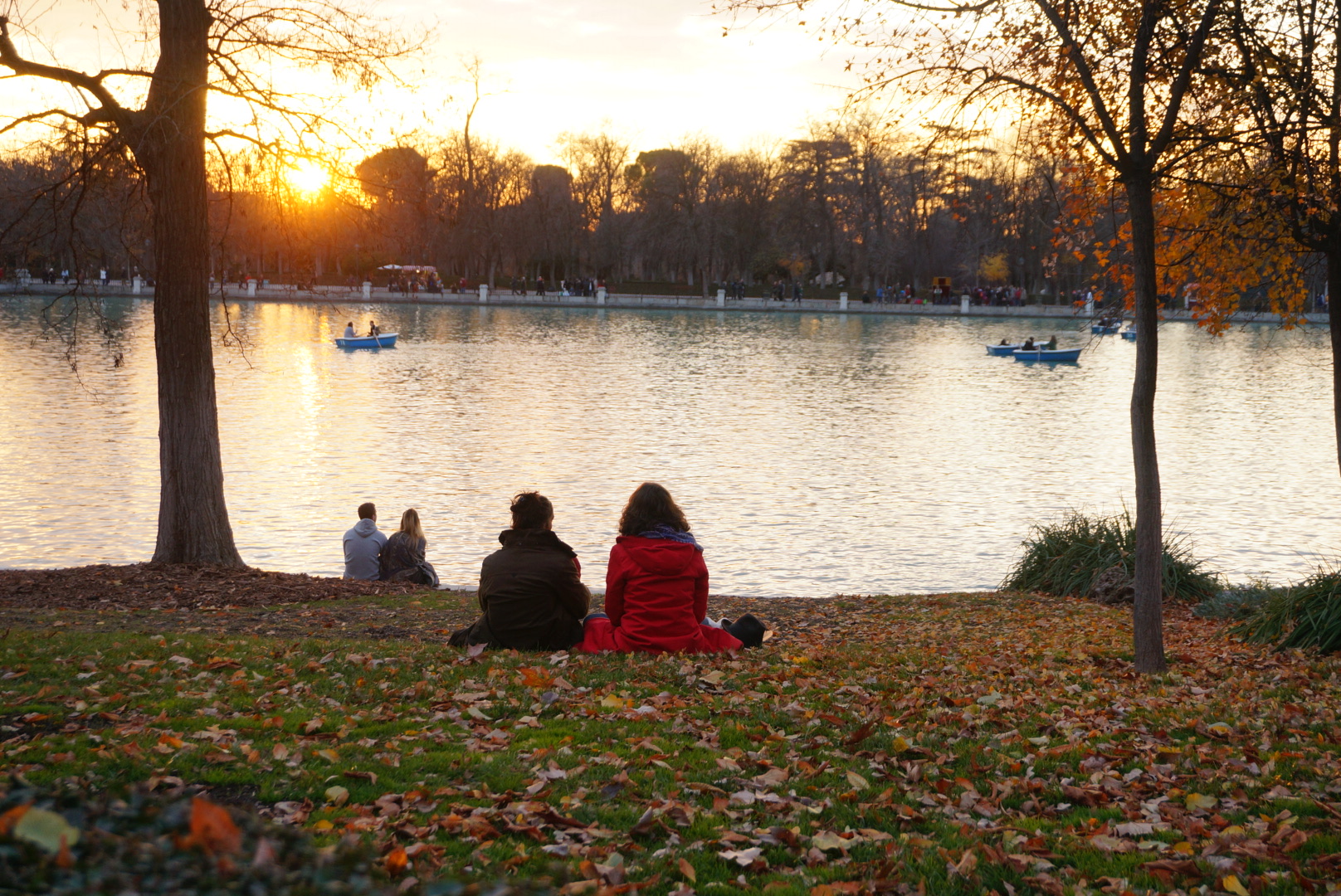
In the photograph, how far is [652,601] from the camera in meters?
7.67

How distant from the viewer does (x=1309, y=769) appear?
17.6 ft

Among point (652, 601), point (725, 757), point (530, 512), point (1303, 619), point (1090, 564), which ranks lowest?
point (1090, 564)

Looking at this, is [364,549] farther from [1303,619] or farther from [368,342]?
[368,342]

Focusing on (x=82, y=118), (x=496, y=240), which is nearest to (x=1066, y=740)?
(x=82, y=118)

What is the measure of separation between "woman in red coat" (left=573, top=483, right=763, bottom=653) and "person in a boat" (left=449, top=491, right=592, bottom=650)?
21 cm

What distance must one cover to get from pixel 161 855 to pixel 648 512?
5.79 metres

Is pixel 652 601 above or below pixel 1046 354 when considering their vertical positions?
below

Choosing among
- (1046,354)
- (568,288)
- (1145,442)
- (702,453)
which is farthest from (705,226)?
(1145,442)

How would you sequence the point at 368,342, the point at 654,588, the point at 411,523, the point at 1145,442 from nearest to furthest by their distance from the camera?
1. the point at 654,588
2. the point at 1145,442
3. the point at 411,523
4. the point at 368,342

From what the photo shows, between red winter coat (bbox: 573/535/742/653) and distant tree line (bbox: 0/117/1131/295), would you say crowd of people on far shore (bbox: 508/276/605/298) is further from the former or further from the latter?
red winter coat (bbox: 573/535/742/653)

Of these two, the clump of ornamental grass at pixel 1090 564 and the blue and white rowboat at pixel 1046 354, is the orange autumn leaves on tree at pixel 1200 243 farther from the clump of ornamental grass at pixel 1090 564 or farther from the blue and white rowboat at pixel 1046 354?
the blue and white rowboat at pixel 1046 354

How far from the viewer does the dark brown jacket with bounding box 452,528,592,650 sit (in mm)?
7680

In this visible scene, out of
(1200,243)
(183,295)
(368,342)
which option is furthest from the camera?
(368,342)

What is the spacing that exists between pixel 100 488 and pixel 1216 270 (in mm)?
17879
